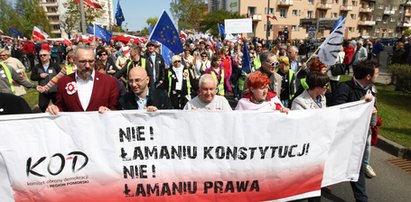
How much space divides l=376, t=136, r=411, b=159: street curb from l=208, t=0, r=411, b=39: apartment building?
176 ft

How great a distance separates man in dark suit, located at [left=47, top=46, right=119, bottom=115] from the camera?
3405 millimetres

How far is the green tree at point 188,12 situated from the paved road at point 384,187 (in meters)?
60.7

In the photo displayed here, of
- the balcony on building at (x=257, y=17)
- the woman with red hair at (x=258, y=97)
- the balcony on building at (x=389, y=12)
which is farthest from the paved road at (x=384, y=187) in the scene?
the balcony on building at (x=389, y=12)

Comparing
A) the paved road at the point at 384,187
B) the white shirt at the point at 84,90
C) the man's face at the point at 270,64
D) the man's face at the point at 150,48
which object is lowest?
the paved road at the point at 384,187

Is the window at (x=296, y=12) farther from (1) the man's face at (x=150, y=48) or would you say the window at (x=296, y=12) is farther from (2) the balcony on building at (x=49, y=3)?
(2) the balcony on building at (x=49, y=3)

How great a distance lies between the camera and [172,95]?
7.63 meters

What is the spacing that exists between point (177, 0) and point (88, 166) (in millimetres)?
68216

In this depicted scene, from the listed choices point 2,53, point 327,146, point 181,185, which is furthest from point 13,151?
point 2,53

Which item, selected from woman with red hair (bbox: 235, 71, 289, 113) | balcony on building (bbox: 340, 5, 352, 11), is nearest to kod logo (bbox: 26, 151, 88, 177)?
woman with red hair (bbox: 235, 71, 289, 113)

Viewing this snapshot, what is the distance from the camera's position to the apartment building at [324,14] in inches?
2589

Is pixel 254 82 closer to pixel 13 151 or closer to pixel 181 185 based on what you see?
pixel 181 185

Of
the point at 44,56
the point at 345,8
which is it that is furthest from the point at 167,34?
the point at 345,8

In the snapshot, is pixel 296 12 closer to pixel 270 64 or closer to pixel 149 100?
pixel 270 64

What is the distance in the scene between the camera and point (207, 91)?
348 cm
